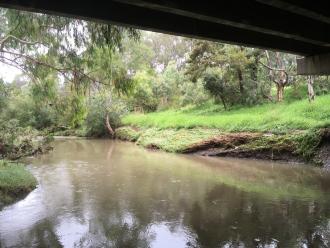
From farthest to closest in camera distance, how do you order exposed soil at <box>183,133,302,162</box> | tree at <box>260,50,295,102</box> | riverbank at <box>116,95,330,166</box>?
1. tree at <box>260,50,295,102</box>
2. exposed soil at <box>183,133,302,162</box>
3. riverbank at <box>116,95,330,166</box>

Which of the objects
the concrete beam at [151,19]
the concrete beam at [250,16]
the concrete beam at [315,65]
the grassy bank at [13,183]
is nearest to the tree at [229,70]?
the concrete beam at [315,65]

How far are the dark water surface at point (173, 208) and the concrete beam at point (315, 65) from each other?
322cm

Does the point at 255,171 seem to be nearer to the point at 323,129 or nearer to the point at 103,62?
the point at 323,129

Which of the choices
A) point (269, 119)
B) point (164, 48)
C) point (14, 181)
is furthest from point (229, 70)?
point (164, 48)

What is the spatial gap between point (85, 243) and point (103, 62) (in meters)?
5.05

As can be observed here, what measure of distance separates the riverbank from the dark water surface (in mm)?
1252

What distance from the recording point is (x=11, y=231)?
8.04m

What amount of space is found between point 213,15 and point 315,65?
520 cm

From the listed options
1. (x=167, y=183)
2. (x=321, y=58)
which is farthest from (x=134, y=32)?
(x=167, y=183)

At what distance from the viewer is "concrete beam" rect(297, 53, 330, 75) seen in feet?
34.0

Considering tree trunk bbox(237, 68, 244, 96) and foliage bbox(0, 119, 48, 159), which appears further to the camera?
tree trunk bbox(237, 68, 244, 96)

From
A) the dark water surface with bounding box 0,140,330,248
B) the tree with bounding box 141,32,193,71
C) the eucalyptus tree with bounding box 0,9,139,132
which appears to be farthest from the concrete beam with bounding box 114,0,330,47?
the tree with bounding box 141,32,193,71

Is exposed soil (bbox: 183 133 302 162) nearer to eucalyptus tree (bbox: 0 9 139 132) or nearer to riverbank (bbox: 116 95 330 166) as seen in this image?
riverbank (bbox: 116 95 330 166)

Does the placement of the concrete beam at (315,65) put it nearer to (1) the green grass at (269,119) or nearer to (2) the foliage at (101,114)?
(1) the green grass at (269,119)
